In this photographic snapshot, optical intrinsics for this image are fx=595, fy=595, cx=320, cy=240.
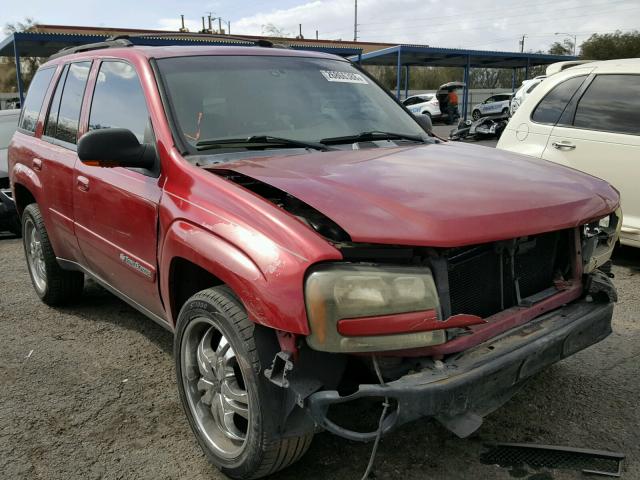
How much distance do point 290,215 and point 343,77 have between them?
6.04 feet

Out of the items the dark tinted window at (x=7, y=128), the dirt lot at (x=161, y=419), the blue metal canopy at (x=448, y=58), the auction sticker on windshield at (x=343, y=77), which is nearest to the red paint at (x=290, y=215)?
the auction sticker on windshield at (x=343, y=77)

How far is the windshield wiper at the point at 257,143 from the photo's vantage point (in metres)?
2.96

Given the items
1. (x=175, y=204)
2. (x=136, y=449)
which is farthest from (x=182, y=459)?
(x=175, y=204)

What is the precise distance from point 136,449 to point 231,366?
29.5 inches

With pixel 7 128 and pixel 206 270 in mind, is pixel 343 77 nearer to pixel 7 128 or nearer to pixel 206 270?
pixel 206 270

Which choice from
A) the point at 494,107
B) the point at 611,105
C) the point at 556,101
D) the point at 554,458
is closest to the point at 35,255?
the point at 554,458

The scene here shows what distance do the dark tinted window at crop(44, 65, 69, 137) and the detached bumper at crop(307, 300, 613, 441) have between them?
3.22 meters

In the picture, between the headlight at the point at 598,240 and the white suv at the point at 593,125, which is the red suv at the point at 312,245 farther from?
the white suv at the point at 593,125

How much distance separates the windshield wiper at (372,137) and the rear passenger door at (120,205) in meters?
0.95

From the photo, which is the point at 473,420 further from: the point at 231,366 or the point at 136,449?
the point at 136,449

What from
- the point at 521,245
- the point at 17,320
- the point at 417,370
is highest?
the point at 521,245

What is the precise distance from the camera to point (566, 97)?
5.58 m

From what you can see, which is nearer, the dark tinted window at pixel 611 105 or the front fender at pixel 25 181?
the front fender at pixel 25 181

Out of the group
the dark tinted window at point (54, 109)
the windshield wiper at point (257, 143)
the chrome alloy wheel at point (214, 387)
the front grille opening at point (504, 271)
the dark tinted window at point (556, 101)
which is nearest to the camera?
the front grille opening at point (504, 271)
